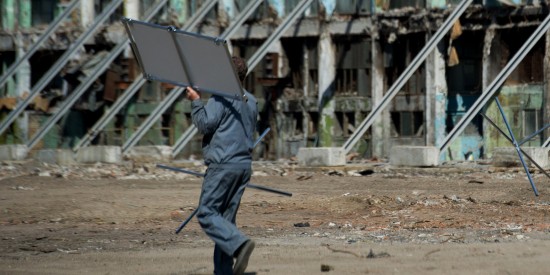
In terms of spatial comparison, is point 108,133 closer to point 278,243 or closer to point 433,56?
point 433,56

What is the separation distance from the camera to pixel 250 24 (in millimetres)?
38812

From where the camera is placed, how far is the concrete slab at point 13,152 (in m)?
34.3

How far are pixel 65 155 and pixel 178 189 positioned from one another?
11.7 m

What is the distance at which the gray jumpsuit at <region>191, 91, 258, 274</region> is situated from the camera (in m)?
8.98

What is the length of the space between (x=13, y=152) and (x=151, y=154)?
4902mm

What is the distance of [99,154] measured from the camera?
105 ft

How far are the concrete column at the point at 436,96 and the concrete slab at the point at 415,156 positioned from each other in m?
8.61

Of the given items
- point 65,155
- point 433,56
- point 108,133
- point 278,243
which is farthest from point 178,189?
point 108,133

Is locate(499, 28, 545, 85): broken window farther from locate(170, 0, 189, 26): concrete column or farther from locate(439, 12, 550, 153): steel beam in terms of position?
locate(170, 0, 189, 26): concrete column

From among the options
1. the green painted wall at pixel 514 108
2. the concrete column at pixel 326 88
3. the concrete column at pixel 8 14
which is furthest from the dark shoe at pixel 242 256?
the concrete column at pixel 8 14

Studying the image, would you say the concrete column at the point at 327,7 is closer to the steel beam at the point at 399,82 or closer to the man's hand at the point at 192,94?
the steel beam at the point at 399,82

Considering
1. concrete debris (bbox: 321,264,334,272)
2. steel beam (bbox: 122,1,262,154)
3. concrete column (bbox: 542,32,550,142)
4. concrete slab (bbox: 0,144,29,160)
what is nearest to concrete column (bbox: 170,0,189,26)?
steel beam (bbox: 122,1,262,154)

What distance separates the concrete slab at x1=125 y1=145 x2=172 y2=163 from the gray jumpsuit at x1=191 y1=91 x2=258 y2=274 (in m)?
22.4

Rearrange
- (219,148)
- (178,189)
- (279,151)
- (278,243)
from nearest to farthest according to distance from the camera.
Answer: (219,148)
(278,243)
(178,189)
(279,151)
